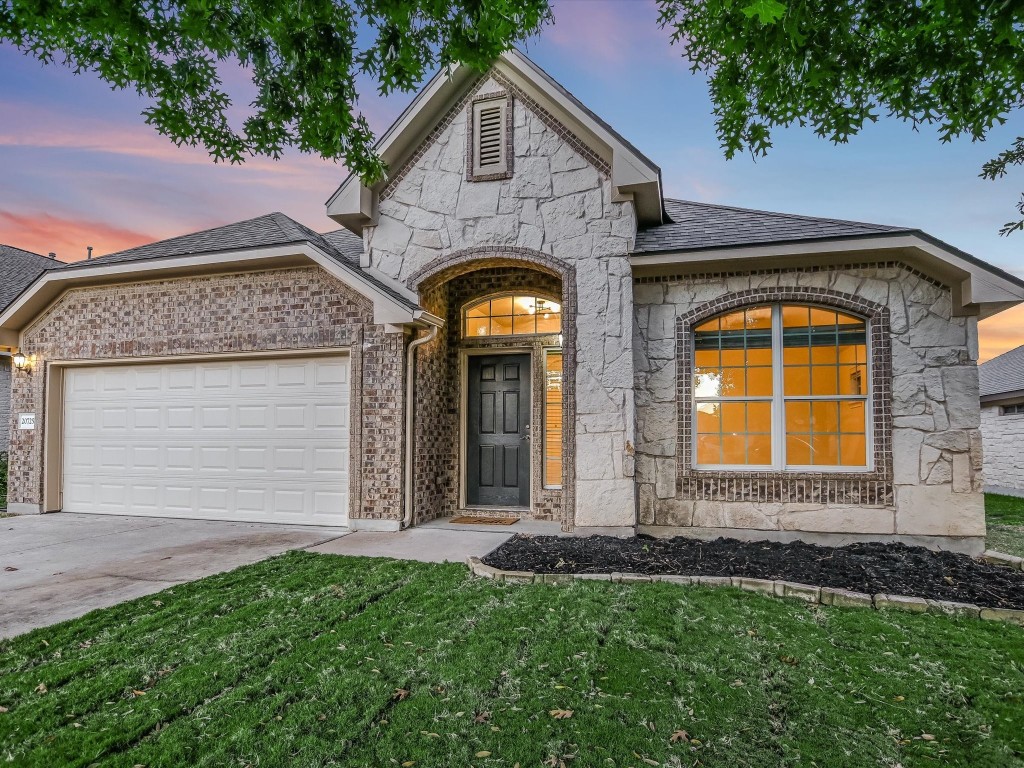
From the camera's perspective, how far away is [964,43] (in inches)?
131

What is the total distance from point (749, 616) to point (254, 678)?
330cm

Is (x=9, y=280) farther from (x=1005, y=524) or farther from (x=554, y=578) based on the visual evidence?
(x=1005, y=524)

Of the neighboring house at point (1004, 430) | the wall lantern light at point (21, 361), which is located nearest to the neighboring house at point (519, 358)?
the wall lantern light at point (21, 361)

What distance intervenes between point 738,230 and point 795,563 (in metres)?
4.07

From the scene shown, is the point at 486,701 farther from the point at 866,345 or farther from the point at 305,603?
the point at 866,345

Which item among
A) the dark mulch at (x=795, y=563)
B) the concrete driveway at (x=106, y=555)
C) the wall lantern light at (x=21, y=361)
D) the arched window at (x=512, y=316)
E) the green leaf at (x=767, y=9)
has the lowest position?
the concrete driveway at (x=106, y=555)

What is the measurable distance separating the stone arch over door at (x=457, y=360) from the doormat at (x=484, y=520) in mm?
291

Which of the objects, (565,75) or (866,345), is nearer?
(866,345)

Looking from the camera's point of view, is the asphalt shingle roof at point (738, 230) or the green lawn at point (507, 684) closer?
the green lawn at point (507, 684)

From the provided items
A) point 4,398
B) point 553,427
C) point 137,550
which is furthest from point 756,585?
point 4,398

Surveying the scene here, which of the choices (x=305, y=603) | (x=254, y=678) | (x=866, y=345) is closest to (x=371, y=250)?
(x=305, y=603)

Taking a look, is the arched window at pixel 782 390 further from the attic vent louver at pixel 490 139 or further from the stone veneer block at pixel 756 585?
the attic vent louver at pixel 490 139

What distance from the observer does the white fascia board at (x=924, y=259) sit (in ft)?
19.4

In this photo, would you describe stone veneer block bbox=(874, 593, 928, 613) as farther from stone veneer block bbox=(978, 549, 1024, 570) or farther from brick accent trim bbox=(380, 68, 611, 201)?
brick accent trim bbox=(380, 68, 611, 201)
